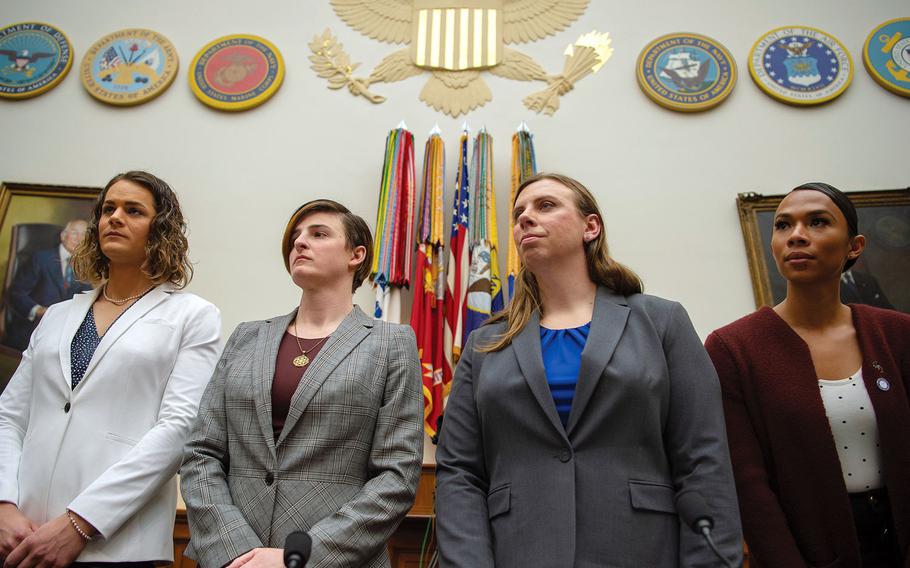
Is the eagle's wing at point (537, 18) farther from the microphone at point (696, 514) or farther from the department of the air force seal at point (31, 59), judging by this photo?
the microphone at point (696, 514)

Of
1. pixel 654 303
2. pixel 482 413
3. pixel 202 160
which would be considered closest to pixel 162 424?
pixel 482 413

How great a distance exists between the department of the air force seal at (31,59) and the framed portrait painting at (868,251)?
4.96 m

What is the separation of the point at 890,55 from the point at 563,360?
436 cm

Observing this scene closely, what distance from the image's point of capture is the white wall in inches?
172

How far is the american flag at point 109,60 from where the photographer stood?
5.00 m

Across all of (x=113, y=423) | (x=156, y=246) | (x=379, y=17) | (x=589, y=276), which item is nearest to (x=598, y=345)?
(x=589, y=276)

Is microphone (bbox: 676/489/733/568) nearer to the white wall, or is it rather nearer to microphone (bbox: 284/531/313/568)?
microphone (bbox: 284/531/313/568)

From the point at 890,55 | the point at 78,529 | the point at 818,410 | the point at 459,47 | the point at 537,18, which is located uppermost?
the point at 537,18

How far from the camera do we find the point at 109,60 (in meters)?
5.02

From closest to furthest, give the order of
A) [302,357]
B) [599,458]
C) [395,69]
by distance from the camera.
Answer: [599,458], [302,357], [395,69]

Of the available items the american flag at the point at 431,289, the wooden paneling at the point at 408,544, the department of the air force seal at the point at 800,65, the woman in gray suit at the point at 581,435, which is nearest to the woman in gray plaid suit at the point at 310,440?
the woman in gray suit at the point at 581,435

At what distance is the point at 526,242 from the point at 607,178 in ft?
8.85

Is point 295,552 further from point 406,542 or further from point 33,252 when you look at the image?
point 33,252

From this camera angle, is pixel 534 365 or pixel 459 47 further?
pixel 459 47
